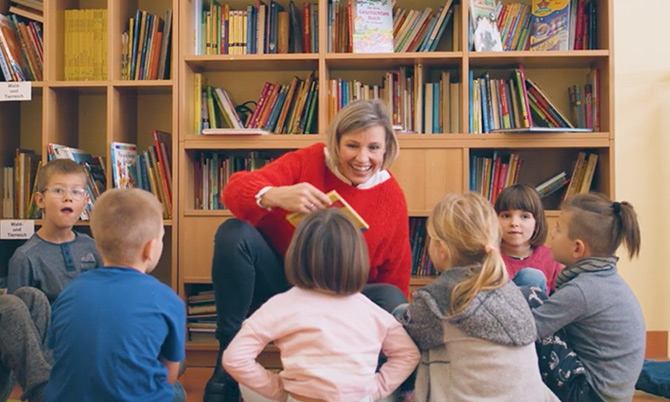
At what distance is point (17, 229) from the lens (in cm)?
285

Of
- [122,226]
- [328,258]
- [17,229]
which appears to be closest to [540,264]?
[328,258]

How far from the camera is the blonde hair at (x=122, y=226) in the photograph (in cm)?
158

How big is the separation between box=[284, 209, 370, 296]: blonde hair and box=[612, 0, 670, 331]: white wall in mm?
1997

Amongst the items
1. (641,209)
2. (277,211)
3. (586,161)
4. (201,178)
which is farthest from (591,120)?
(201,178)

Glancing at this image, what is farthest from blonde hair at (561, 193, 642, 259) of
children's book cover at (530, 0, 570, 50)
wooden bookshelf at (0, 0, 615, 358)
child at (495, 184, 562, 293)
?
children's book cover at (530, 0, 570, 50)

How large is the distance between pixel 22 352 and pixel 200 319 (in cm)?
111

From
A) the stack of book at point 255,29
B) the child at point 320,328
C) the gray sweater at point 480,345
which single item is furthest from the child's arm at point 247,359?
the stack of book at point 255,29

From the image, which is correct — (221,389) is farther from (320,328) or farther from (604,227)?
(604,227)

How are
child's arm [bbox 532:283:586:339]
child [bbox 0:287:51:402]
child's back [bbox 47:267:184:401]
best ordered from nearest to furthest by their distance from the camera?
1. child's back [bbox 47:267:184:401]
2. child's arm [bbox 532:283:586:339]
3. child [bbox 0:287:51:402]

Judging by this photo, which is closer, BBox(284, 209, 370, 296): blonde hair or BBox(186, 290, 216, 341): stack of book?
BBox(284, 209, 370, 296): blonde hair

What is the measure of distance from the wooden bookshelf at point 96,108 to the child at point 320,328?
1.34 m

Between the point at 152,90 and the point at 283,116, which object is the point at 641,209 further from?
the point at 152,90

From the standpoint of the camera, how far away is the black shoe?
2.07 m

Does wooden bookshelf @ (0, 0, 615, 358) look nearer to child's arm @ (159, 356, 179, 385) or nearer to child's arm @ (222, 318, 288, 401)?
child's arm @ (159, 356, 179, 385)
